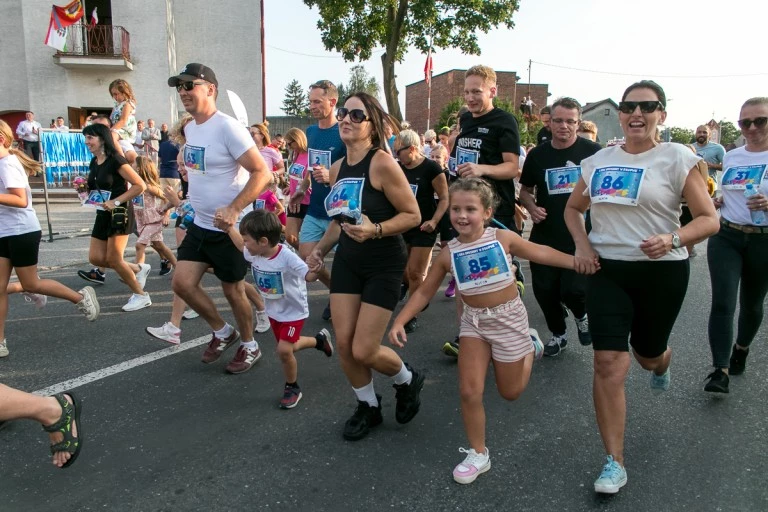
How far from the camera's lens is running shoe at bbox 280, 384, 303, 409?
381 centimetres

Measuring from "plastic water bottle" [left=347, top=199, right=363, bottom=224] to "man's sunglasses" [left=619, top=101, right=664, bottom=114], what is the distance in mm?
1510

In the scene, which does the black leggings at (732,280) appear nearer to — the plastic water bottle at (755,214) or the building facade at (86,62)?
the plastic water bottle at (755,214)

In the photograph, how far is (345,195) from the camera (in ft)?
11.3

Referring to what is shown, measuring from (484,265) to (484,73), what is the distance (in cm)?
199

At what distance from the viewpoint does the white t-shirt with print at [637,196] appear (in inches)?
112

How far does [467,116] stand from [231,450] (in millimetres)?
3202

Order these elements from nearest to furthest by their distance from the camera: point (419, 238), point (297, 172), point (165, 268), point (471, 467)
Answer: point (471, 467)
point (419, 238)
point (297, 172)
point (165, 268)

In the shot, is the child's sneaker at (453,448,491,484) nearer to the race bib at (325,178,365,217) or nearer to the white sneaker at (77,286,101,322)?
the race bib at (325,178,365,217)

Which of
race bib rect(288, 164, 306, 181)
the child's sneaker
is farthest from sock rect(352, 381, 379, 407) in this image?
race bib rect(288, 164, 306, 181)

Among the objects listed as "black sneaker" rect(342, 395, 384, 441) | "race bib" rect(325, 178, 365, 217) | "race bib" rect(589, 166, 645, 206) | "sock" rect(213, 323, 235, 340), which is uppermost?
"race bib" rect(589, 166, 645, 206)

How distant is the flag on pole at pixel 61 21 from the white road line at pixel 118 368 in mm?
18217

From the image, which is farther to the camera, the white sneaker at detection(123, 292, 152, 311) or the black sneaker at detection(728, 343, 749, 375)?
the white sneaker at detection(123, 292, 152, 311)

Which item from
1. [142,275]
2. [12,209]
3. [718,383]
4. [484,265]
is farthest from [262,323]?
[718,383]

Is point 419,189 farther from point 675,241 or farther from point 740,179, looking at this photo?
point 675,241
